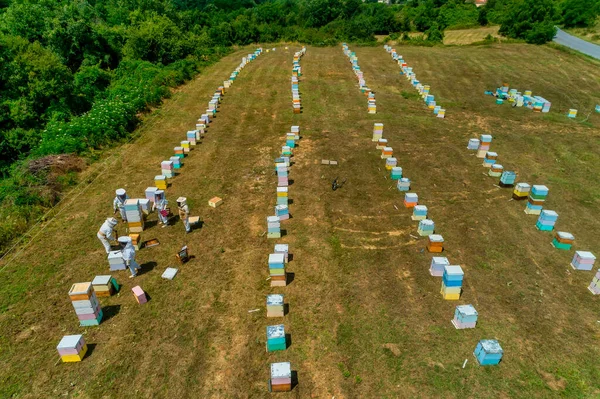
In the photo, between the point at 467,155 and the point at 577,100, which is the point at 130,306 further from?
the point at 577,100

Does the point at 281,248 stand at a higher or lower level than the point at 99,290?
higher

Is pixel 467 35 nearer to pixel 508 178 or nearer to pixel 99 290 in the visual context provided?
pixel 508 178

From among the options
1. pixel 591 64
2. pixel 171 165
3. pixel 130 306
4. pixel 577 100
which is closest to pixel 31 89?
pixel 171 165

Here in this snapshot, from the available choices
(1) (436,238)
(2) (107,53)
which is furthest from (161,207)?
(2) (107,53)

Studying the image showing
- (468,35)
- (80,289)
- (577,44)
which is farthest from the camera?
(468,35)

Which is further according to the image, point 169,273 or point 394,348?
point 169,273

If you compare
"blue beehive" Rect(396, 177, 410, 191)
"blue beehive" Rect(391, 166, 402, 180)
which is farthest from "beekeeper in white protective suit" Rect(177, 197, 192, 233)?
"blue beehive" Rect(391, 166, 402, 180)

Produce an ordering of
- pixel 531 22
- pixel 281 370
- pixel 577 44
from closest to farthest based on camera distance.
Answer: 1. pixel 281 370
2. pixel 577 44
3. pixel 531 22
